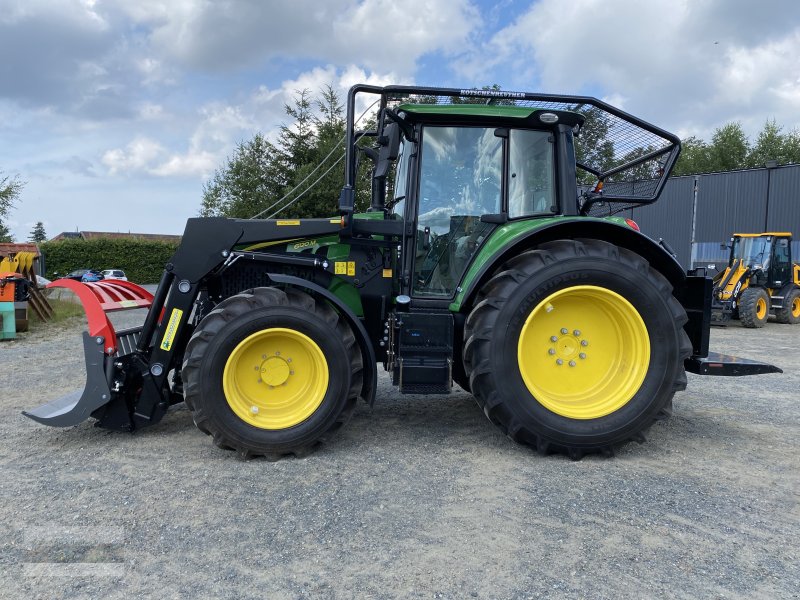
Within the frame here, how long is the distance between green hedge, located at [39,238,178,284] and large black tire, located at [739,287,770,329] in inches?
1012

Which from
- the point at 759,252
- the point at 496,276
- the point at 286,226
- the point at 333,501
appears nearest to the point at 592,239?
the point at 496,276

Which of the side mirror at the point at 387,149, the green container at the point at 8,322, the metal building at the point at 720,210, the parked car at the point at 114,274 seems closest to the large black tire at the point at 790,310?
the metal building at the point at 720,210

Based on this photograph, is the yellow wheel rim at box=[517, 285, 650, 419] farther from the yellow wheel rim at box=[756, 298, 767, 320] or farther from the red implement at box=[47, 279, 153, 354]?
the yellow wheel rim at box=[756, 298, 767, 320]

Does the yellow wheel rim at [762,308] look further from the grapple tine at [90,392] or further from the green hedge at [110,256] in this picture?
the green hedge at [110,256]

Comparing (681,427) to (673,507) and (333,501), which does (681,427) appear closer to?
(673,507)

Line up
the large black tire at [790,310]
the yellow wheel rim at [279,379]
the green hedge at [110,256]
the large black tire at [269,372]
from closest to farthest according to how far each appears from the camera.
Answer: the large black tire at [269,372], the yellow wheel rim at [279,379], the large black tire at [790,310], the green hedge at [110,256]

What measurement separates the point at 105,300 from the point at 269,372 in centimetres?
147

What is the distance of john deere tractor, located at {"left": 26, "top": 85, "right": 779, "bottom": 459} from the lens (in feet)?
12.4

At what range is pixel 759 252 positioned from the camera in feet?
46.1

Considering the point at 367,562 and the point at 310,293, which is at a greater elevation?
the point at 310,293

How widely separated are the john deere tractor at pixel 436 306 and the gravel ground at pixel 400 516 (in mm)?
307

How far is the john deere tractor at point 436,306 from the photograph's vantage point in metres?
3.78

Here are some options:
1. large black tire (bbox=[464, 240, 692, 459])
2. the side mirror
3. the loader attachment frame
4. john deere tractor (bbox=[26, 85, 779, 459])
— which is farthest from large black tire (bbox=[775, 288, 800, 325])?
the loader attachment frame

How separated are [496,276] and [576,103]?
1.45 meters
